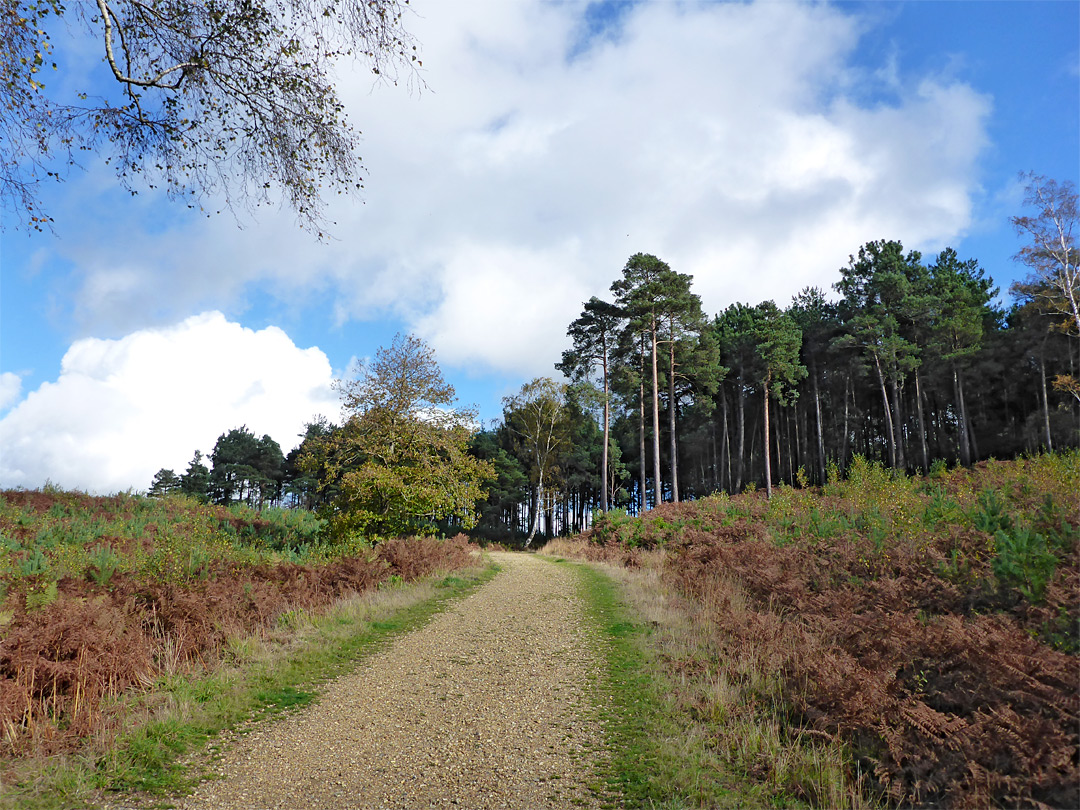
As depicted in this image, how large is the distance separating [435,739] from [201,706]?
257cm

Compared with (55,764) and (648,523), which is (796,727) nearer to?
(55,764)

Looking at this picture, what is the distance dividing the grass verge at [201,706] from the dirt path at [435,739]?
0.34 m

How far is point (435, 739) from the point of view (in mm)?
5074

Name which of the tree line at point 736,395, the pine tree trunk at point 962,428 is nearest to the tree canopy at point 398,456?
the tree line at point 736,395

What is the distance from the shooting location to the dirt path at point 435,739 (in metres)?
4.17

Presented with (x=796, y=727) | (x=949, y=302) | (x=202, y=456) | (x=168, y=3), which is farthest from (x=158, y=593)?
(x=202, y=456)

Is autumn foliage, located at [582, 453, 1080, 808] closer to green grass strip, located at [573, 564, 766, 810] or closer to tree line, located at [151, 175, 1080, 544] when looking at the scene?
green grass strip, located at [573, 564, 766, 810]

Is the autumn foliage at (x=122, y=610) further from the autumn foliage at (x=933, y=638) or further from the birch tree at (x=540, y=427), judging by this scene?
the birch tree at (x=540, y=427)

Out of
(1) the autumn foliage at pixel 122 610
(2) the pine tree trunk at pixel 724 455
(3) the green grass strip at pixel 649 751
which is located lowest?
(3) the green grass strip at pixel 649 751

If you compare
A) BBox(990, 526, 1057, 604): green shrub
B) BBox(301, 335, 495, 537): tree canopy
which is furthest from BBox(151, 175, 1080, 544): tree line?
BBox(990, 526, 1057, 604): green shrub

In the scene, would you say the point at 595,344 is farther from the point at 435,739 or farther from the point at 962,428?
the point at 435,739

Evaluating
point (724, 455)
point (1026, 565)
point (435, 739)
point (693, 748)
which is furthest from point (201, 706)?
point (724, 455)

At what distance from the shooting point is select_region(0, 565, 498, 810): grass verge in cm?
420

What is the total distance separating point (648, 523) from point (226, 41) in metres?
19.3
